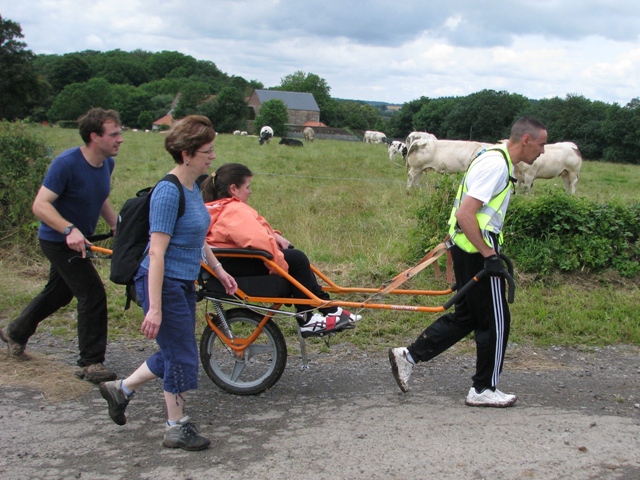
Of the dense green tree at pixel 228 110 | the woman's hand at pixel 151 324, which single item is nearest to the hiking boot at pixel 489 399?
the woman's hand at pixel 151 324

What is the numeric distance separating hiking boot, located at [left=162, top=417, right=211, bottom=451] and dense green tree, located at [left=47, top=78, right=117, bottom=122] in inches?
3112

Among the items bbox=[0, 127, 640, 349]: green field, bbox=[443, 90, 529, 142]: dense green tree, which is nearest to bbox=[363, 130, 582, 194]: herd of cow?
bbox=[0, 127, 640, 349]: green field

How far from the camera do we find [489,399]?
14.6 ft

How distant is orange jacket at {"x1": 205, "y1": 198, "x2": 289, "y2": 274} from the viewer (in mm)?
4508

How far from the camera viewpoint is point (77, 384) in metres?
4.80

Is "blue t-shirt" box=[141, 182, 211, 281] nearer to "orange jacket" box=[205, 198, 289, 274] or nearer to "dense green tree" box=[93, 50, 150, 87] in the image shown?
"orange jacket" box=[205, 198, 289, 274]

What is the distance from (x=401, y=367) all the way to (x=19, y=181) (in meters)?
6.19

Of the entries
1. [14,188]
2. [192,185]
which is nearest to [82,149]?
[192,185]

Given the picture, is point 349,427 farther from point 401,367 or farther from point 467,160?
point 467,160

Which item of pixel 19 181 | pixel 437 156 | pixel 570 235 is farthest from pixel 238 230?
pixel 437 156

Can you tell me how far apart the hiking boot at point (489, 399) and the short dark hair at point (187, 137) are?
2.50 m

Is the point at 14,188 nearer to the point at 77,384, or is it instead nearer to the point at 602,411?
the point at 77,384

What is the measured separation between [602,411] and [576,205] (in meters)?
3.54

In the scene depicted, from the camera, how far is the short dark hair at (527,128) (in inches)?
169
